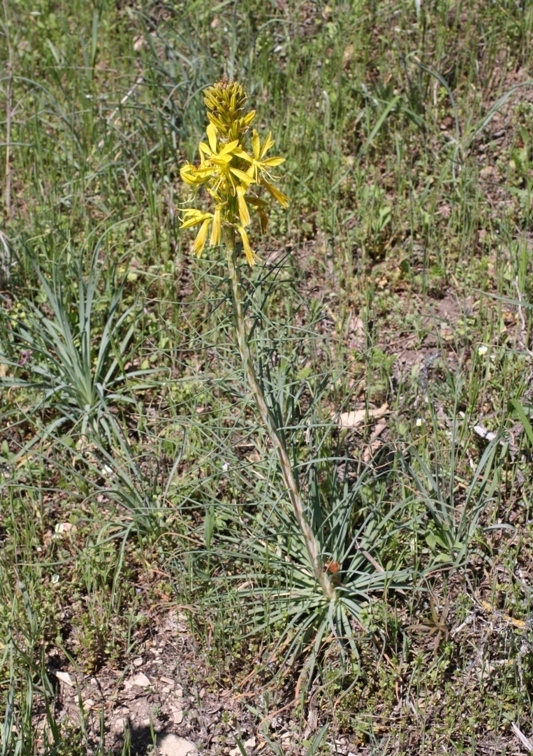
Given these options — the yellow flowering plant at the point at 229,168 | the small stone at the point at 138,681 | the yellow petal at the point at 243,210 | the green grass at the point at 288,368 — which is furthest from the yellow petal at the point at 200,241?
the small stone at the point at 138,681

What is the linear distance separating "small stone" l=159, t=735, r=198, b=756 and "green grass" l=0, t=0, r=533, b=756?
0.21 metres

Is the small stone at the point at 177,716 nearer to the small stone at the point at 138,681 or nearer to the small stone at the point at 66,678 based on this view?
the small stone at the point at 138,681

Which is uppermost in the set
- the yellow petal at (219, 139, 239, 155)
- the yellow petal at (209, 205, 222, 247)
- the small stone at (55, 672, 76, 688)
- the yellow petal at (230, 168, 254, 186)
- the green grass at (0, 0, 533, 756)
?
the yellow petal at (219, 139, 239, 155)

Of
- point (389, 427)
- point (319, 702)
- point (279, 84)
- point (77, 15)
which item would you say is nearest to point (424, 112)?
point (279, 84)

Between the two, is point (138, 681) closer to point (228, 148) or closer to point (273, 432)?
point (273, 432)

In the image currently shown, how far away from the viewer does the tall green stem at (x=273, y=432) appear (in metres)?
2.19

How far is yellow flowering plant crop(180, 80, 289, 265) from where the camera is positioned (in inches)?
78.3

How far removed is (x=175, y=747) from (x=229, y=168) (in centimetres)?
178

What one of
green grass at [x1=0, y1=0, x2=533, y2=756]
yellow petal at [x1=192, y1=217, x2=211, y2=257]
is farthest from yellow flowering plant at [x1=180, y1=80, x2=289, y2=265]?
green grass at [x1=0, y1=0, x2=533, y2=756]

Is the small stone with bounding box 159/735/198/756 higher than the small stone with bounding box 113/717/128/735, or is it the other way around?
the small stone with bounding box 113/717/128/735

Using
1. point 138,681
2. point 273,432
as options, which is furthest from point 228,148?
point 138,681

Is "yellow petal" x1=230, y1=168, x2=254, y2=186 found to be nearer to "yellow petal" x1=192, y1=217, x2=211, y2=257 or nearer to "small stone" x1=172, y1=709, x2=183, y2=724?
"yellow petal" x1=192, y1=217, x2=211, y2=257

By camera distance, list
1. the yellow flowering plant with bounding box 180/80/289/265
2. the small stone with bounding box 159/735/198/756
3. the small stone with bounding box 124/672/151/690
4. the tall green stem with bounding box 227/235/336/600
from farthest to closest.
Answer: the small stone with bounding box 124/672/151/690 → the small stone with bounding box 159/735/198/756 → the tall green stem with bounding box 227/235/336/600 → the yellow flowering plant with bounding box 180/80/289/265

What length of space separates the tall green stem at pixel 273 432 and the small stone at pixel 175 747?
630 millimetres
